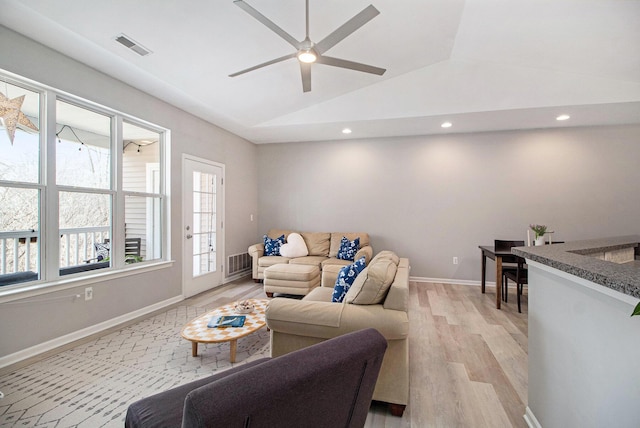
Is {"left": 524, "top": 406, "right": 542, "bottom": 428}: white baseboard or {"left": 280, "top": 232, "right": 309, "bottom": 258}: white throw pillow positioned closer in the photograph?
{"left": 524, "top": 406, "right": 542, "bottom": 428}: white baseboard

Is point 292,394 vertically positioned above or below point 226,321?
above

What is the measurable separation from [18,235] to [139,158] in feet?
4.81

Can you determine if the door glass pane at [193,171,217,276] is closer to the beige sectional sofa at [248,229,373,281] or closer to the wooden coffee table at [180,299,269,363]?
the beige sectional sofa at [248,229,373,281]

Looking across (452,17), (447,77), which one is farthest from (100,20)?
(447,77)

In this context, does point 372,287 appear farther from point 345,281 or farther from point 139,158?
point 139,158

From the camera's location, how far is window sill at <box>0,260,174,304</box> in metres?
2.28

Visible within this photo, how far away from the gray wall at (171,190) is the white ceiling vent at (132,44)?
26.9 inches

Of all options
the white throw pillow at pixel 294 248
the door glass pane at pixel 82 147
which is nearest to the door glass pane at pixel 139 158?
the door glass pane at pixel 82 147

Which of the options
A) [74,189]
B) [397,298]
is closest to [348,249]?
[397,298]

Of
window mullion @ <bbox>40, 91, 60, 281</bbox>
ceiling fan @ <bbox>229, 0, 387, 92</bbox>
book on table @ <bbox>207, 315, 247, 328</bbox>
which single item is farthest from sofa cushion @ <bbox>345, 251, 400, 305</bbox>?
window mullion @ <bbox>40, 91, 60, 281</bbox>

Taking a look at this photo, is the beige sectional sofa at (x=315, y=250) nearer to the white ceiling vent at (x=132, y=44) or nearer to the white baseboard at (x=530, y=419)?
the white baseboard at (x=530, y=419)

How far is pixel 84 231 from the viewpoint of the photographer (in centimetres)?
293

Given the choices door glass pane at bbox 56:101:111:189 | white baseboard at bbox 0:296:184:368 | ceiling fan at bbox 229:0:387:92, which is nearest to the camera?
ceiling fan at bbox 229:0:387:92

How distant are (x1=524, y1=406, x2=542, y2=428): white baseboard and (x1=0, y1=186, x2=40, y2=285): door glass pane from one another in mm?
3973
